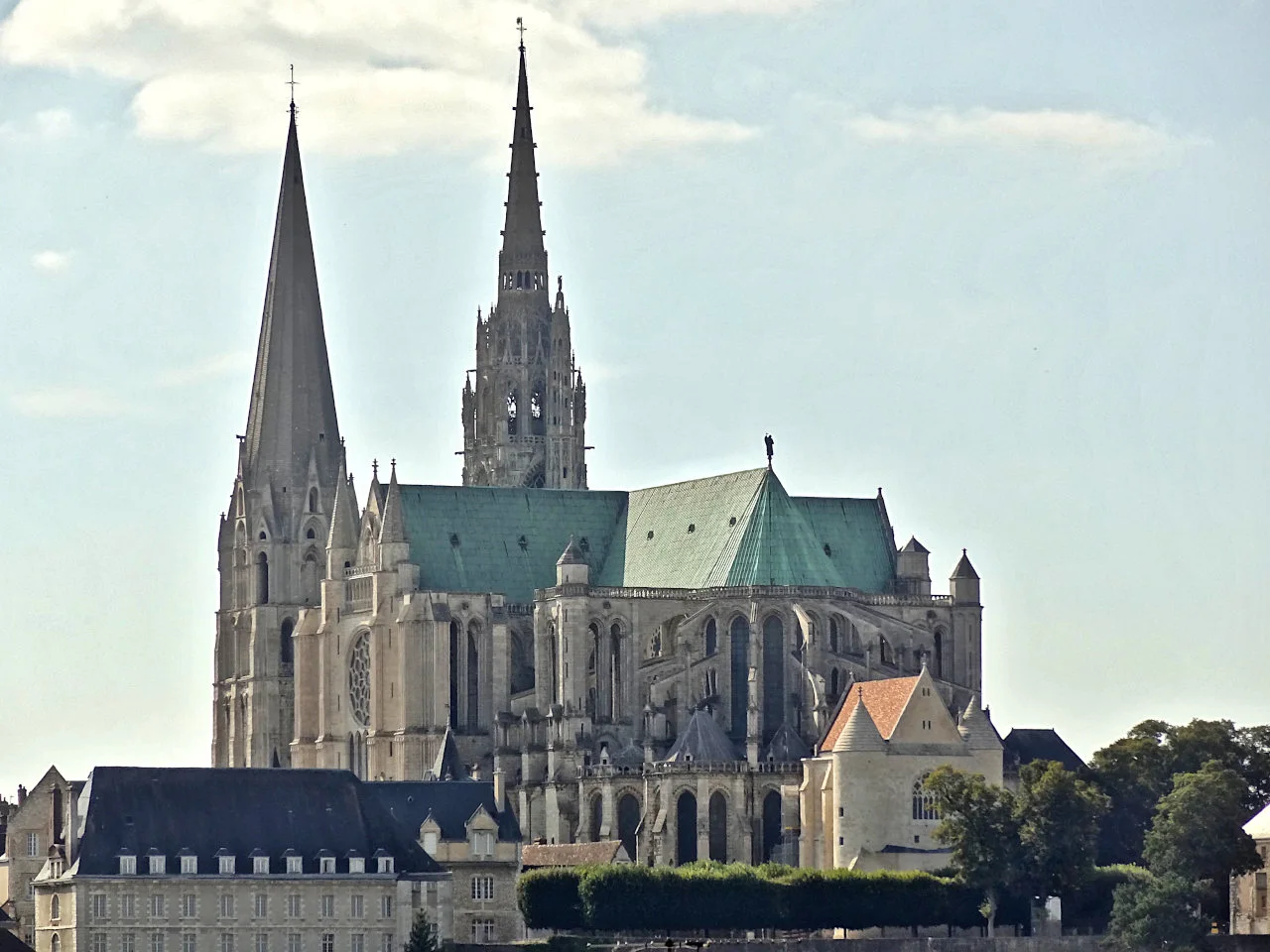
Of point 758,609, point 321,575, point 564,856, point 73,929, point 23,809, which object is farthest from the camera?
point 321,575

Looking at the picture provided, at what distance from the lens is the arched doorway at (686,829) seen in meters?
156

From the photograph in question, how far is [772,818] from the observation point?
513ft

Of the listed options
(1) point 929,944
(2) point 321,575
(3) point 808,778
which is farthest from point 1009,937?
(2) point 321,575

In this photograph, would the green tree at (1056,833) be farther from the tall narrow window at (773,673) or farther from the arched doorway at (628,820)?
the arched doorway at (628,820)

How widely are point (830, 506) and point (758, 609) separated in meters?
9.66

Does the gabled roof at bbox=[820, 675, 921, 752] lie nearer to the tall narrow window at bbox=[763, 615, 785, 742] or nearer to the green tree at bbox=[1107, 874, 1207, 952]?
the tall narrow window at bbox=[763, 615, 785, 742]

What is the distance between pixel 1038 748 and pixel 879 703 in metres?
13.2

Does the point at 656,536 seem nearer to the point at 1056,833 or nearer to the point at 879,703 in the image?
the point at 879,703

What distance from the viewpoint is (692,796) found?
516 ft

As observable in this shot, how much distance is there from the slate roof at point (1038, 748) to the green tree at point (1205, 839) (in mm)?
20169

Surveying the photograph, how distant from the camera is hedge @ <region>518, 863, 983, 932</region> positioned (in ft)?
461

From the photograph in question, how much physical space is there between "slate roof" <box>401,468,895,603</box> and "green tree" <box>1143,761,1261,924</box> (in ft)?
91.9

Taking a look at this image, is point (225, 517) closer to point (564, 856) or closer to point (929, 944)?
point (564, 856)

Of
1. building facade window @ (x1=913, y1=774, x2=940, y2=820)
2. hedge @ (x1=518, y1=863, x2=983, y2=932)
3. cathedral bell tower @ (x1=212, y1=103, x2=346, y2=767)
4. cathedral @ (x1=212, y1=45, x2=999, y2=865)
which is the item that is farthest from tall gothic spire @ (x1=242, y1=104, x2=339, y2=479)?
hedge @ (x1=518, y1=863, x2=983, y2=932)
